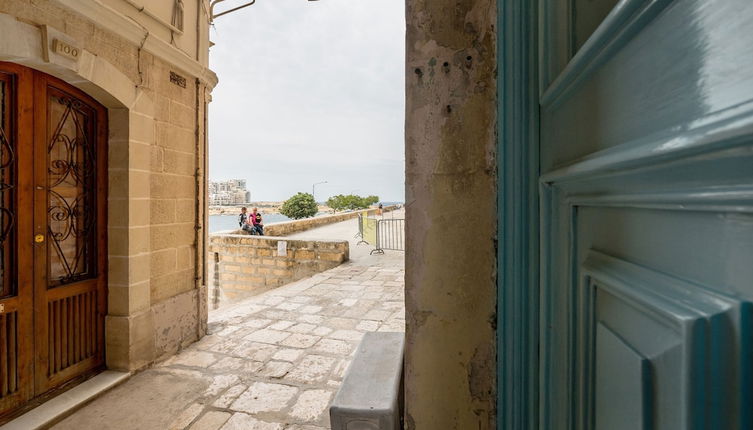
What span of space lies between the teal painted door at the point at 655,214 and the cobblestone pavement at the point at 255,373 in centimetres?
239

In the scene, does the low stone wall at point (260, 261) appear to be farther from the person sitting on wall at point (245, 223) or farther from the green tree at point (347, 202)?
the green tree at point (347, 202)

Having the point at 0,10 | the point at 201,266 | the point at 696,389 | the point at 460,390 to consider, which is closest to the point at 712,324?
the point at 696,389

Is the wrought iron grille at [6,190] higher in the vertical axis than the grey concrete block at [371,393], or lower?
higher

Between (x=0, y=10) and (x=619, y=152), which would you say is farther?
(x=0, y=10)

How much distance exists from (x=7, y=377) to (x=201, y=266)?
170 centimetres

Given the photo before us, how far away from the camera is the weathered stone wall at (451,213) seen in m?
0.99

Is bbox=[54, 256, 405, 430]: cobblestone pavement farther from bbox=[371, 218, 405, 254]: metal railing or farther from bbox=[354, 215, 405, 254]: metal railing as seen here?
bbox=[371, 218, 405, 254]: metal railing

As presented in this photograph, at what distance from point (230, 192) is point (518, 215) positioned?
257 ft

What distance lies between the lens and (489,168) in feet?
3.26

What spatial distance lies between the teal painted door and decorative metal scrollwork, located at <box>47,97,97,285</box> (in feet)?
11.6

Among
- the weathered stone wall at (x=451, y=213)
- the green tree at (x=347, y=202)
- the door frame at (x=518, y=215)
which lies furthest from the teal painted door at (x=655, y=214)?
the green tree at (x=347, y=202)

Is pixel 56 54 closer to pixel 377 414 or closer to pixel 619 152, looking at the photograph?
pixel 377 414

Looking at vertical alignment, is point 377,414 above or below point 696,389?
below

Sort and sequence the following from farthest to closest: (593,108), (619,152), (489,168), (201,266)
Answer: (201,266) → (489,168) → (593,108) → (619,152)
